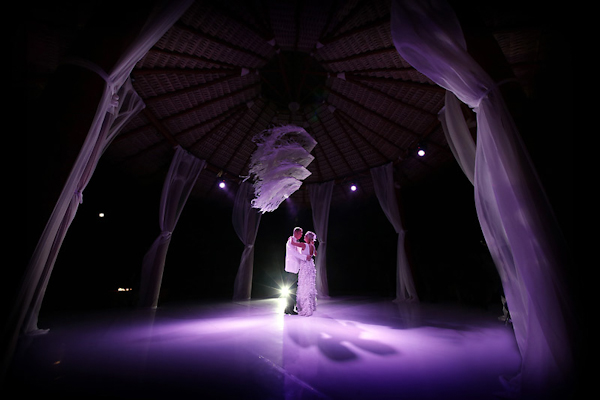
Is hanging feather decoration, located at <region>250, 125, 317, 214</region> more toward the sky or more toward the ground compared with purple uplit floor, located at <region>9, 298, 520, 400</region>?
more toward the sky

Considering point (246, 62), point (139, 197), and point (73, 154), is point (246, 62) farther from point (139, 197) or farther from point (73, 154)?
point (139, 197)

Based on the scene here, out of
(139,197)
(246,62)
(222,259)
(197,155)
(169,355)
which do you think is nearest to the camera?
(169,355)

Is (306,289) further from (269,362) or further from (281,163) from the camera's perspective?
(269,362)

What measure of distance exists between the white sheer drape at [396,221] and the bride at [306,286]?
93.7 inches

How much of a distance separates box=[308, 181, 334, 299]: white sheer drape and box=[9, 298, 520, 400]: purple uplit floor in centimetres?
373

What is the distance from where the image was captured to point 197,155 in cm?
583

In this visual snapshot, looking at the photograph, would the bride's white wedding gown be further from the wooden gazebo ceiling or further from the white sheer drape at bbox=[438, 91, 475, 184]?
the wooden gazebo ceiling

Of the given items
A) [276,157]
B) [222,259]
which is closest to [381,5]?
[276,157]

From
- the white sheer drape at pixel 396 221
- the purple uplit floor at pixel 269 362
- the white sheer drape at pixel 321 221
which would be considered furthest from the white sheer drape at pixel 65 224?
the white sheer drape at pixel 396 221

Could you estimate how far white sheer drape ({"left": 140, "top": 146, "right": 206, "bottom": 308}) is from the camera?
15.3 feet

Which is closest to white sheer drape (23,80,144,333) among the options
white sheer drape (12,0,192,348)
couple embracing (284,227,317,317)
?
white sheer drape (12,0,192,348)

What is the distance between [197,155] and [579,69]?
6.15 m

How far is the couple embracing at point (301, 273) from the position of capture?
3.87m

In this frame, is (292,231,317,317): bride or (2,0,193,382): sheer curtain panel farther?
(292,231,317,317): bride
